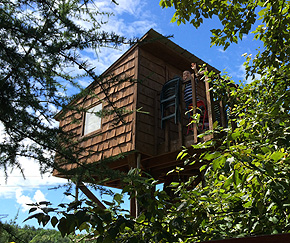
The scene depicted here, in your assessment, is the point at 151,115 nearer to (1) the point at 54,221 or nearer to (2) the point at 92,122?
(2) the point at 92,122

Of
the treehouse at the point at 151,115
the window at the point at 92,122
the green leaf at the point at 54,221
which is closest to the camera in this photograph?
the green leaf at the point at 54,221

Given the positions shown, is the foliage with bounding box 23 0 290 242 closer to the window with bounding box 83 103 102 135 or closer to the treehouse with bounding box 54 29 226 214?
the treehouse with bounding box 54 29 226 214

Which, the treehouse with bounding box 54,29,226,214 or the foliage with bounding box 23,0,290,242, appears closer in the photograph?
the foliage with bounding box 23,0,290,242

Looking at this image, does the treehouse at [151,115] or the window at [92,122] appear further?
the window at [92,122]

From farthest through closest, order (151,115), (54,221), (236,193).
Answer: (151,115) < (236,193) < (54,221)

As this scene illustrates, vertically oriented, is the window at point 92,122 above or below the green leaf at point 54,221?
above

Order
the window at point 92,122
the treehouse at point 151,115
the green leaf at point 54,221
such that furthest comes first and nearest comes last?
the window at point 92,122
the treehouse at point 151,115
the green leaf at point 54,221

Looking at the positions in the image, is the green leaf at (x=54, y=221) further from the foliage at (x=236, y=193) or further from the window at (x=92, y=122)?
the window at (x=92, y=122)

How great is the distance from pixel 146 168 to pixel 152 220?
5.78 meters

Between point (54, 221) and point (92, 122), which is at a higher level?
point (92, 122)

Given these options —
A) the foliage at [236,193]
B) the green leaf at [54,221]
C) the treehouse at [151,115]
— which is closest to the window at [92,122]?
the treehouse at [151,115]

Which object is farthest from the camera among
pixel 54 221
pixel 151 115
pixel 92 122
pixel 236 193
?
pixel 92 122

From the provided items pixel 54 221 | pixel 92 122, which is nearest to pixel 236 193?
pixel 54 221

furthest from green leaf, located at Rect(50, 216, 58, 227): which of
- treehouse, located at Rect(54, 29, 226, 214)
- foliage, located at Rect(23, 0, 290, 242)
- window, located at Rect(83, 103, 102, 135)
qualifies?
window, located at Rect(83, 103, 102, 135)
